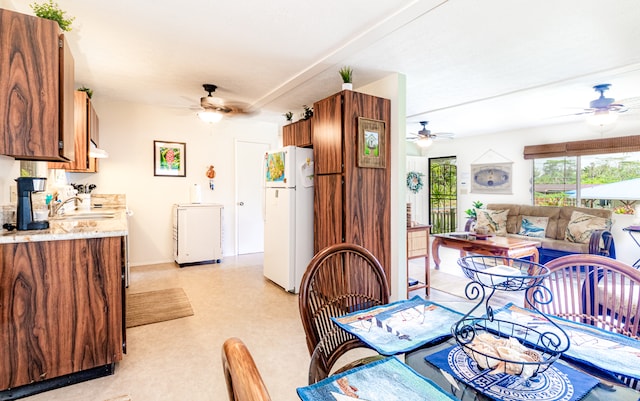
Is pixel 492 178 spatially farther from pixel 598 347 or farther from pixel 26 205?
pixel 26 205

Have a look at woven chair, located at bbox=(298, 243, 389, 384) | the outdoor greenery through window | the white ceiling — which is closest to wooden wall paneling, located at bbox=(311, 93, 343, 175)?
the white ceiling

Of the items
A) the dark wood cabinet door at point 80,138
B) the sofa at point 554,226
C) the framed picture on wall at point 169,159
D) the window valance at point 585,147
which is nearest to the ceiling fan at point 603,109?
the window valance at point 585,147

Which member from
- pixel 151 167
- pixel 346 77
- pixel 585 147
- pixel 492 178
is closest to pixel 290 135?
pixel 346 77

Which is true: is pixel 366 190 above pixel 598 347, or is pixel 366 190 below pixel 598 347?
above

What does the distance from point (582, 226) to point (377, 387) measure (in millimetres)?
5660

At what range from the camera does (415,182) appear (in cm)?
804

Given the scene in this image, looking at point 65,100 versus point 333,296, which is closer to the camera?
point 333,296

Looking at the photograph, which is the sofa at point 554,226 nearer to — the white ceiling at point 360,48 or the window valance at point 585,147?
the window valance at point 585,147

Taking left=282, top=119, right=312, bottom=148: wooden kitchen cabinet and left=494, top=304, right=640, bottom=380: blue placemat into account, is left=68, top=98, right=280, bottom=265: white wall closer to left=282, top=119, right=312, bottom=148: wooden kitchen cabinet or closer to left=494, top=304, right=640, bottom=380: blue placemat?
left=282, top=119, right=312, bottom=148: wooden kitchen cabinet

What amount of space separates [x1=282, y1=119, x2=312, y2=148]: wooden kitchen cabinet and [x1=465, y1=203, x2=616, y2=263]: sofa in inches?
115

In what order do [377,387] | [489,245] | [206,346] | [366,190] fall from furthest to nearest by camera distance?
1. [489,245]
2. [366,190]
3. [206,346]
4. [377,387]

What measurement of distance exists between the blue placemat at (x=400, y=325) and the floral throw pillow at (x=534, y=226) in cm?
533

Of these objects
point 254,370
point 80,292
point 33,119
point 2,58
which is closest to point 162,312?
point 80,292

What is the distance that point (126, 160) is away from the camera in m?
4.90
